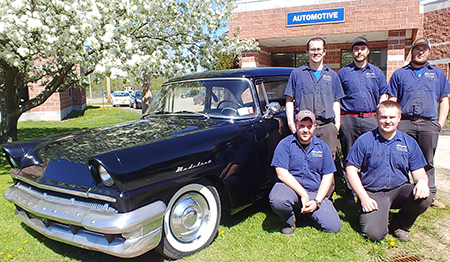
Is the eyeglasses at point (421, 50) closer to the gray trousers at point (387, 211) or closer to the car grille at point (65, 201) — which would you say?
the gray trousers at point (387, 211)

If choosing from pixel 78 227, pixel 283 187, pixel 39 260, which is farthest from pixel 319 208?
pixel 39 260

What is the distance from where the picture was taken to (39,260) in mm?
3197

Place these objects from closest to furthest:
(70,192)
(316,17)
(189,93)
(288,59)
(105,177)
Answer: (105,177)
(70,192)
(189,93)
(316,17)
(288,59)

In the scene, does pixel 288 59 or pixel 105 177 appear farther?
pixel 288 59

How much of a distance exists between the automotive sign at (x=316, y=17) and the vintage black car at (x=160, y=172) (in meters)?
8.56

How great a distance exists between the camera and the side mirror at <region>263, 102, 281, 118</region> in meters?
3.99

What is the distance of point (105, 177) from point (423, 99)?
11.4ft

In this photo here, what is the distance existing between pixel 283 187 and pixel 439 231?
5.45 feet

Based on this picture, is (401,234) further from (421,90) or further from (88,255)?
(88,255)

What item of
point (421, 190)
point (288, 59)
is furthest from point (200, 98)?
point (288, 59)

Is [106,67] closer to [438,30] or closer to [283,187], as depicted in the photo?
[283,187]

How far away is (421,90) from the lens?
3.98m

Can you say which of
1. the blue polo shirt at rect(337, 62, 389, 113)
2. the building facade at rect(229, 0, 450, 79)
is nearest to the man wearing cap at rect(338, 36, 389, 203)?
the blue polo shirt at rect(337, 62, 389, 113)

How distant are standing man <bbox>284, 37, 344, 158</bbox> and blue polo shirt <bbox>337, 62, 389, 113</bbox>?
22cm
